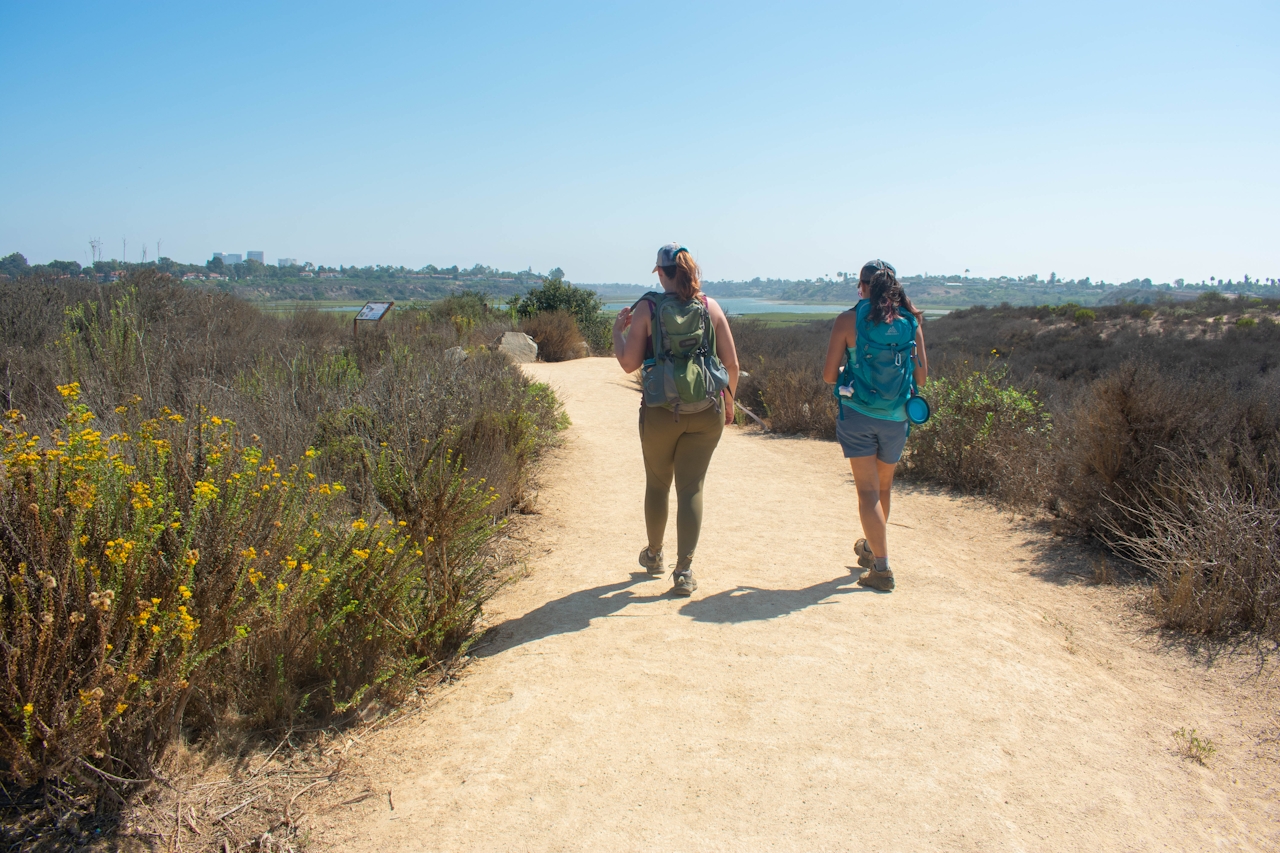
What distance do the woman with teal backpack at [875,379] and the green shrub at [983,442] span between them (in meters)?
3.05

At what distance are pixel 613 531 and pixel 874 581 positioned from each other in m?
2.12

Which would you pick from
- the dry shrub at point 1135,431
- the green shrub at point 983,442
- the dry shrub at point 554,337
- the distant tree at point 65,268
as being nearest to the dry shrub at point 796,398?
the green shrub at point 983,442

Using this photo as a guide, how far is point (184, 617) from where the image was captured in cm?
227

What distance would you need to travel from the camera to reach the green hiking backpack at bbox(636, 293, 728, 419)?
376 centimetres

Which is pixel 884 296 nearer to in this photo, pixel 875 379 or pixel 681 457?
pixel 875 379

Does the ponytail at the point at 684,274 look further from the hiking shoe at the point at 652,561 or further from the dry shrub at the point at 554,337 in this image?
the dry shrub at the point at 554,337

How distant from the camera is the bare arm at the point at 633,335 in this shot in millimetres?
3840

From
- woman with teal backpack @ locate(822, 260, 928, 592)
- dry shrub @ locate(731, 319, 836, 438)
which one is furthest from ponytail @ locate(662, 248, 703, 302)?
dry shrub @ locate(731, 319, 836, 438)

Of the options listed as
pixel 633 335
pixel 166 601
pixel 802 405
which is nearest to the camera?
pixel 166 601

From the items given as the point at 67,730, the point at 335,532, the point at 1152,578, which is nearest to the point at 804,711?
the point at 335,532

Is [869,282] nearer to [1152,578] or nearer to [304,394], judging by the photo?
[1152,578]

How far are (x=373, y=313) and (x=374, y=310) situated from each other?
13cm

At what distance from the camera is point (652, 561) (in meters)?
4.54

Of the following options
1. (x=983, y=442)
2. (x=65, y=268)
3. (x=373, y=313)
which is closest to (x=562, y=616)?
(x=983, y=442)
